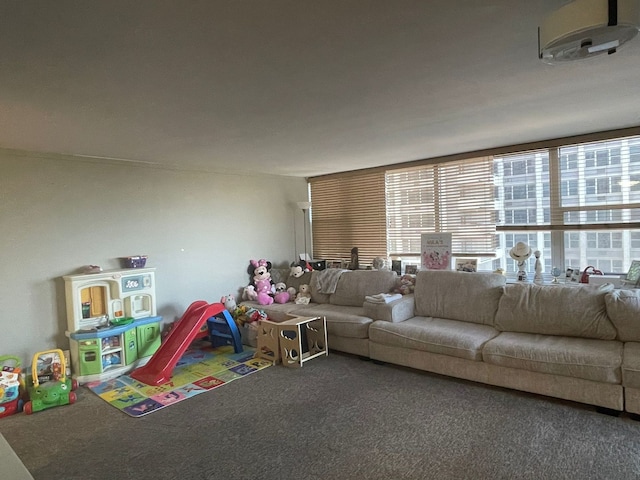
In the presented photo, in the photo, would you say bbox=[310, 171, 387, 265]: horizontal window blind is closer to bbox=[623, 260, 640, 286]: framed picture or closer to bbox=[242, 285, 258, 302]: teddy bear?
bbox=[242, 285, 258, 302]: teddy bear

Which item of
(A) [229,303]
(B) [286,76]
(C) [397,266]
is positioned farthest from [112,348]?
(C) [397,266]

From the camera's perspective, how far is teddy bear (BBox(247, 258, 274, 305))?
5.47 metres

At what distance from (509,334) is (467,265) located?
1388mm

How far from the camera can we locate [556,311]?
3.54m

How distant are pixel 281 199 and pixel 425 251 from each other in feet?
7.99

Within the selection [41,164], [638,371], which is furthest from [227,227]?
[638,371]

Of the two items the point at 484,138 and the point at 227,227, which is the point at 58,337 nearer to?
the point at 227,227

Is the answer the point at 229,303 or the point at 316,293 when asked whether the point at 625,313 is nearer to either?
the point at 316,293

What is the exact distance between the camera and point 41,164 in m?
3.96

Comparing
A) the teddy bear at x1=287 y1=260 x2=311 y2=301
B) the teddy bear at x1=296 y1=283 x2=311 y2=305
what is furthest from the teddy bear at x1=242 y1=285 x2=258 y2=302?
the teddy bear at x1=296 y1=283 x2=311 y2=305

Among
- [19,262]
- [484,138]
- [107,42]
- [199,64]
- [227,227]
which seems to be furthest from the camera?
[227,227]

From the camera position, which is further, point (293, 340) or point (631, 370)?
point (293, 340)

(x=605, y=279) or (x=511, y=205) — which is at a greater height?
(x=511, y=205)

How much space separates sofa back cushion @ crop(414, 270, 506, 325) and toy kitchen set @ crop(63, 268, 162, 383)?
303 cm
